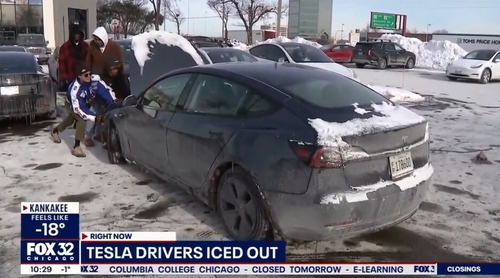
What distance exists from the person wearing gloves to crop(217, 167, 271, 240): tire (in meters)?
4.01

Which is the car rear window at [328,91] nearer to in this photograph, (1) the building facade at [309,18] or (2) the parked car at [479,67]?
(2) the parked car at [479,67]

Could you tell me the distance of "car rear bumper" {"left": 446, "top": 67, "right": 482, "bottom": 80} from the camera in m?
18.0

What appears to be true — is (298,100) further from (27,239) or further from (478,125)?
(478,125)

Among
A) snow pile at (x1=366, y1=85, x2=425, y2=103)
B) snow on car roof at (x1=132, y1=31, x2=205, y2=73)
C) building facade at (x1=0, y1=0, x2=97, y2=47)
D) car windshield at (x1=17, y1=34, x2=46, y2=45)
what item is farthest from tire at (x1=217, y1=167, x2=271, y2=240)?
building facade at (x1=0, y1=0, x2=97, y2=47)

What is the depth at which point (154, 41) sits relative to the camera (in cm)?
815

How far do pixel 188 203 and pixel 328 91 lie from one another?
5.97 ft

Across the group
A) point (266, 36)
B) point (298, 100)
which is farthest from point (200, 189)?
point (266, 36)

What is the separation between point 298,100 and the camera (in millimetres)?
3564

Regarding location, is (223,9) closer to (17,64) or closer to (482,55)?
(482,55)

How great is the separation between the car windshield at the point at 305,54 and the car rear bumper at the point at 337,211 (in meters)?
8.96

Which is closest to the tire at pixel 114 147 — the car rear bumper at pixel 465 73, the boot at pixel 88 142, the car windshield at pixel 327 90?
the boot at pixel 88 142

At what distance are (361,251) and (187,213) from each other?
65.0 inches

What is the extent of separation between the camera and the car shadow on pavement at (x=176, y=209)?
397 centimetres

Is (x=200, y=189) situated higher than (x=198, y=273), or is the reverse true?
(x=200, y=189)
